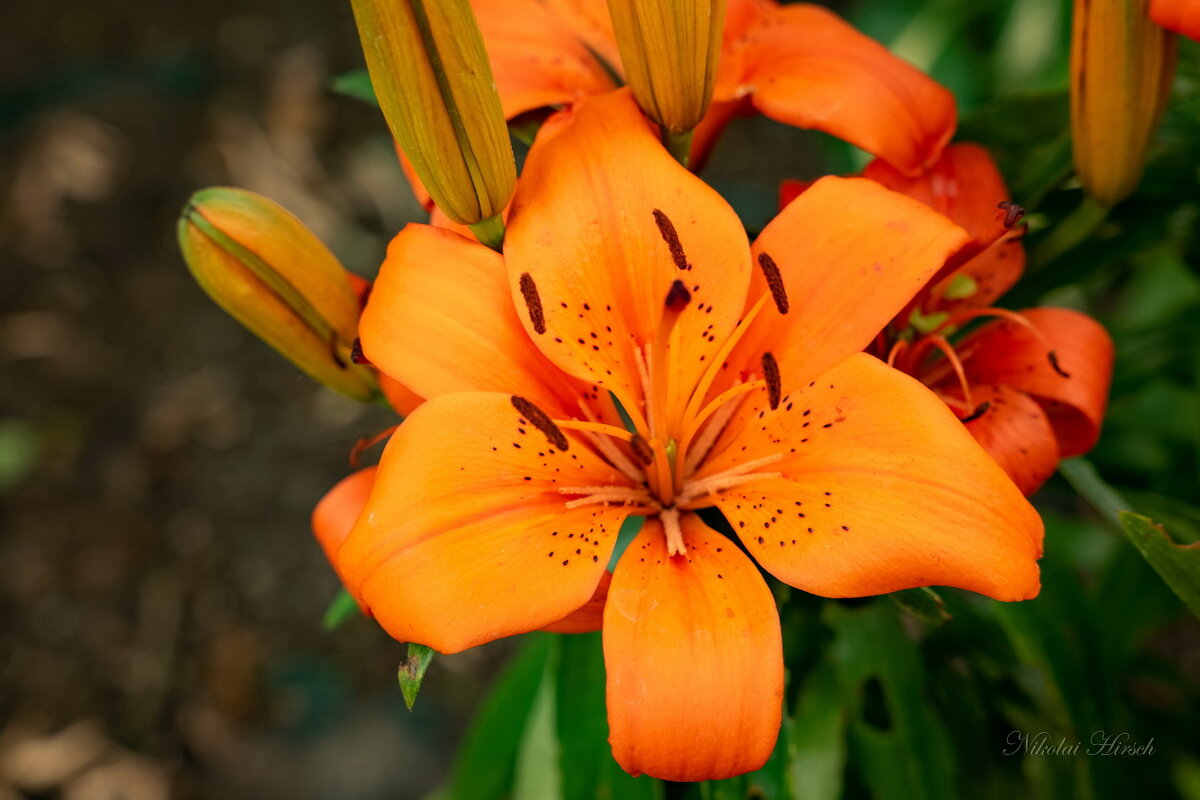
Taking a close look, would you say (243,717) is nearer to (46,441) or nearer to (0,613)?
(0,613)

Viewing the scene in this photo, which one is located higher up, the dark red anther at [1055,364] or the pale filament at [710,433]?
the dark red anther at [1055,364]

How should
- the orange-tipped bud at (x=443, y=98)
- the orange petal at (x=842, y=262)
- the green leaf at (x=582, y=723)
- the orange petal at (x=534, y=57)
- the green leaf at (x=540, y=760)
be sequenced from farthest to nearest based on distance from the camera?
1. the green leaf at (x=540, y=760)
2. the green leaf at (x=582, y=723)
3. the orange petal at (x=534, y=57)
4. the orange petal at (x=842, y=262)
5. the orange-tipped bud at (x=443, y=98)

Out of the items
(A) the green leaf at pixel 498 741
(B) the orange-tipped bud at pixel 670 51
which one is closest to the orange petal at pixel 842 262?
(B) the orange-tipped bud at pixel 670 51

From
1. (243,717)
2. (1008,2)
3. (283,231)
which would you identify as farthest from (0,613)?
(1008,2)

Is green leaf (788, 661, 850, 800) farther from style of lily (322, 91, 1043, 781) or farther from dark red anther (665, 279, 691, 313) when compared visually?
dark red anther (665, 279, 691, 313)

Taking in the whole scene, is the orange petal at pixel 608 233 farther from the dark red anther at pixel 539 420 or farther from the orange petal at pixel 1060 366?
the orange petal at pixel 1060 366

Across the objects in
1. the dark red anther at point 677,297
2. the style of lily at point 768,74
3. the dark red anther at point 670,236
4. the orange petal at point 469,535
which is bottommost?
the orange petal at point 469,535

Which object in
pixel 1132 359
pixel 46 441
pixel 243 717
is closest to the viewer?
pixel 1132 359
